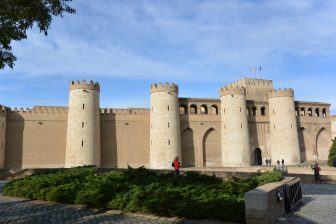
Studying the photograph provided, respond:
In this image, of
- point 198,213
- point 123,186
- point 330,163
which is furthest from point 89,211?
point 330,163

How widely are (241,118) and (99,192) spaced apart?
90.1ft

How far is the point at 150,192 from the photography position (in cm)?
911

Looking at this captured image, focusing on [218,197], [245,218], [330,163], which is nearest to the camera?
[245,218]

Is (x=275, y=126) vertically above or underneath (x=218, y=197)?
above

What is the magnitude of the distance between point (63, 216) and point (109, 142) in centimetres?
2632

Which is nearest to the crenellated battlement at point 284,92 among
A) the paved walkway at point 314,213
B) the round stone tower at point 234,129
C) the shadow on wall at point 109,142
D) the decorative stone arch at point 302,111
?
the decorative stone arch at point 302,111

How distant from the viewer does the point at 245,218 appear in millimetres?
7332

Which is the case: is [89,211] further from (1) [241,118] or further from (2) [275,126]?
(2) [275,126]

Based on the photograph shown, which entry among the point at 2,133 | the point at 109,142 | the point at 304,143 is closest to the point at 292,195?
the point at 109,142

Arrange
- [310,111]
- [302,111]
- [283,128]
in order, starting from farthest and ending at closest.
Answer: [310,111]
[302,111]
[283,128]

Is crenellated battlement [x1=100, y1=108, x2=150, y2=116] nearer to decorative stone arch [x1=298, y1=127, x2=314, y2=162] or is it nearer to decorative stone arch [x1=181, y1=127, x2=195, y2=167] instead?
decorative stone arch [x1=181, y1=127, x2=195, y2=167]

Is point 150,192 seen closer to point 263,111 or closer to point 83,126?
point 83,126

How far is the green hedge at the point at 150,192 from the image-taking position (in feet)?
25.8

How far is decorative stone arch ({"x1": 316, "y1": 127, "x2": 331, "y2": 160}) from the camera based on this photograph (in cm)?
4025
